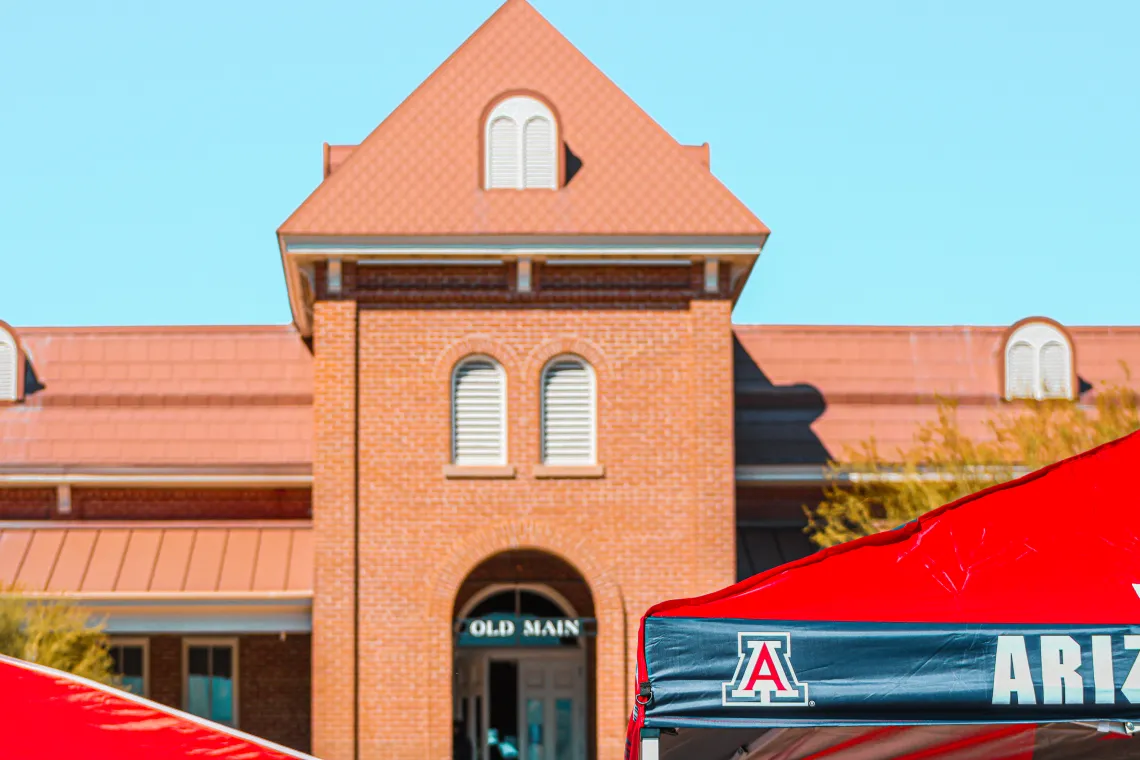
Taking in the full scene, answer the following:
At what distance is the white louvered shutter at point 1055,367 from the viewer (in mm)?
23688

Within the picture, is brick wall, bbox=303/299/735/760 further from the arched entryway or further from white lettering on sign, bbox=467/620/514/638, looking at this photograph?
the arched entryway

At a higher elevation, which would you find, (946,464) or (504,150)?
(504,150)

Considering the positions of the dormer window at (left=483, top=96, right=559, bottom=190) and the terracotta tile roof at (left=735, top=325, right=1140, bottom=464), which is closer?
the dormer window at (left=483, top=96, right=559, bottom=190)

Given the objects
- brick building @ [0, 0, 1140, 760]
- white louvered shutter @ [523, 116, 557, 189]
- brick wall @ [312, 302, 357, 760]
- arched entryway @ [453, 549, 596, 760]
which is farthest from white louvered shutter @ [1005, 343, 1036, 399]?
brick wall @ [312, 302, 357, 760]

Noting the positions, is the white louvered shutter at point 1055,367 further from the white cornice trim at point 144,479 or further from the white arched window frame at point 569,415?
the white cornice trim at point 144,479

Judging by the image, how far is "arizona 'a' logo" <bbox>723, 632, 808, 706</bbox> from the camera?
6973mm

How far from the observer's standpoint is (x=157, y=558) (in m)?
20.2

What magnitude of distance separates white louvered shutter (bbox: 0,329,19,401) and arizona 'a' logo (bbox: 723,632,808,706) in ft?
59.1

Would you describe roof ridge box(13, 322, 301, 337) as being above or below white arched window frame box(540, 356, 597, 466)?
above

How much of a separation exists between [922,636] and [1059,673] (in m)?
0.61

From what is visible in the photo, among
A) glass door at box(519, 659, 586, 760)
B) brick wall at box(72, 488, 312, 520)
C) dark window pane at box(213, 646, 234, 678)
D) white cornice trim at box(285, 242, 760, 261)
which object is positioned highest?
white cornice trim at box(285, 242, 760, 261)

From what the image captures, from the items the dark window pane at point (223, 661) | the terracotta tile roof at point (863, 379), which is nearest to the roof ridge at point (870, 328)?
the terracotta tile roof at point (863, 379)

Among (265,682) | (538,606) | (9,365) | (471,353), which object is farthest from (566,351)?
(9,365)

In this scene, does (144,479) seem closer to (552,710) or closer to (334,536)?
(334,536)
